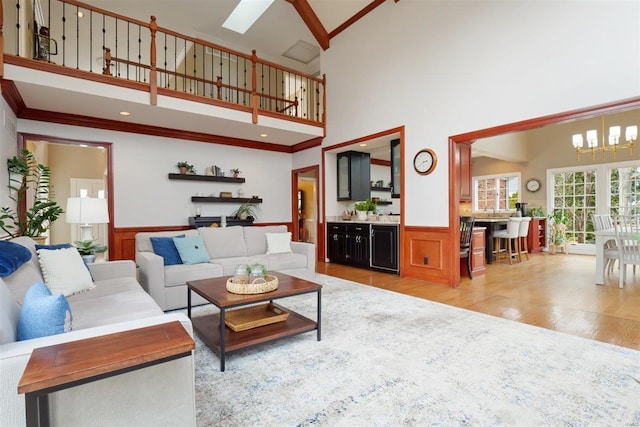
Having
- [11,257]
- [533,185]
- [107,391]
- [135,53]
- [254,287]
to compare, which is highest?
[135,53]

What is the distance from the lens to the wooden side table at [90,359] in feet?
2.99

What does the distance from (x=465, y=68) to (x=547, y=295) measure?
309cm

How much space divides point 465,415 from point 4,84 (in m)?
5.61

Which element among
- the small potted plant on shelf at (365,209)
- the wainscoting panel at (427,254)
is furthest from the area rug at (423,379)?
the small potted plant on shelf at (365,209)

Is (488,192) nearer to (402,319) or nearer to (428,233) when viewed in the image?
(428,233)

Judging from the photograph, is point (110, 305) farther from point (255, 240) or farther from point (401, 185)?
point (401, 185)

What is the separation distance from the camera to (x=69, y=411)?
115cm

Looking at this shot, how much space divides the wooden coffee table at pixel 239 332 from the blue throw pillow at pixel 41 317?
0.96m

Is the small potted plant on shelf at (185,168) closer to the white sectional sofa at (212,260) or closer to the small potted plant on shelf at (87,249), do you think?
the white sectional sofa at (212,260)

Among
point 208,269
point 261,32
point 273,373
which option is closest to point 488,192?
point 261,32

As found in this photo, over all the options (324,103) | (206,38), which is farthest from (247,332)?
(206,38)

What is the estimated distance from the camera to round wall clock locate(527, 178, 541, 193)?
8.40 m

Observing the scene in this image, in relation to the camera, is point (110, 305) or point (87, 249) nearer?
point (110, 305)

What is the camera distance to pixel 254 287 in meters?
2.39
